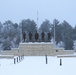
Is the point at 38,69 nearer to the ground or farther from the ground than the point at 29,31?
nearer to the ground

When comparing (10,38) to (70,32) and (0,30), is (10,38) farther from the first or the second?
(70,32)

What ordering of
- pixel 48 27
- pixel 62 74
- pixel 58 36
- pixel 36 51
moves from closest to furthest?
1. pixel 62 74
2. pixel 36 51
3. pixel 58 36
4. pixel 48 27

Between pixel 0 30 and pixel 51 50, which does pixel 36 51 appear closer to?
pixel 51 50

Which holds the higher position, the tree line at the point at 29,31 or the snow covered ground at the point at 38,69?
the tree line at the point at 29,31

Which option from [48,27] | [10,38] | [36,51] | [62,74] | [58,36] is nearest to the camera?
[62,74]

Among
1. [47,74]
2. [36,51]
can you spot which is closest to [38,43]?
[36,51]

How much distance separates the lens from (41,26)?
212 feet

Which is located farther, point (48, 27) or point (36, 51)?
point (48, 27)

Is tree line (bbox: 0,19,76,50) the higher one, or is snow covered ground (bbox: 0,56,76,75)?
→ tree line (bbox: 0,19,76,50)

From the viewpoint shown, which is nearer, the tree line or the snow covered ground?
the snow covered ground

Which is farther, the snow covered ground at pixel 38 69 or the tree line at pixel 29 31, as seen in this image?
the tree line at pixel 29 31

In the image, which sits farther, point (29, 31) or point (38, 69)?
point (29, 31)

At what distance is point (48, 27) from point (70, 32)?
1123 centimetres

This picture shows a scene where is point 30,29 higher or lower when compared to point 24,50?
higher
